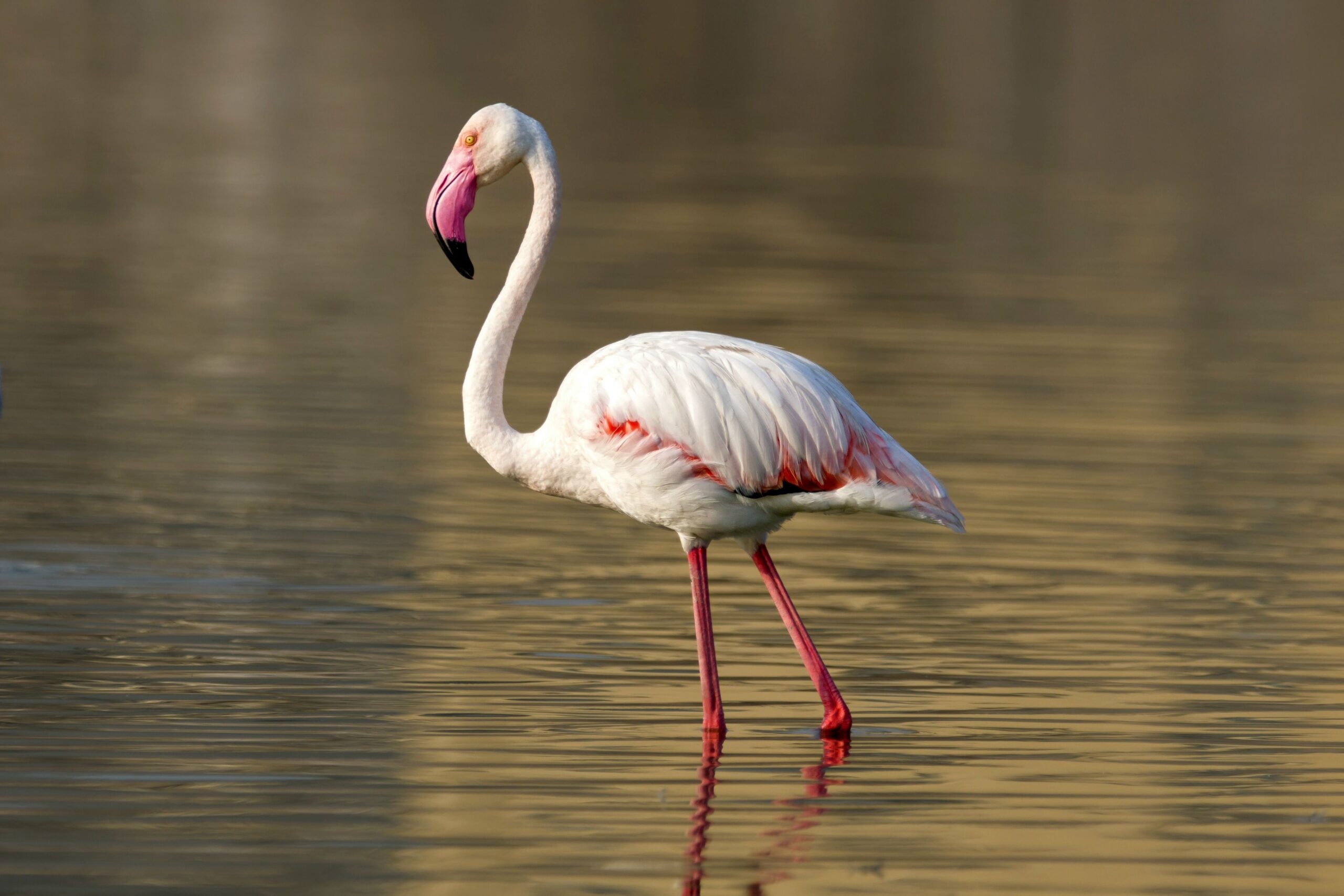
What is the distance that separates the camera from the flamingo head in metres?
7.89

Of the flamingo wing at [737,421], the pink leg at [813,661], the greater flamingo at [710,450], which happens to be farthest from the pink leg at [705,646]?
the flamingo wing at [737,421]

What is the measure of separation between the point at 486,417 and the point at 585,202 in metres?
18.2

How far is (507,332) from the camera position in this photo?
310 inches

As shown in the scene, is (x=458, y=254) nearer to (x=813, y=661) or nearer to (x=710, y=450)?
(x=710, y=450)

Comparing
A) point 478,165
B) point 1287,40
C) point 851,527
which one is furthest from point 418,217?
point 1287,40

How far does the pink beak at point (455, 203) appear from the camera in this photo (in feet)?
26.0

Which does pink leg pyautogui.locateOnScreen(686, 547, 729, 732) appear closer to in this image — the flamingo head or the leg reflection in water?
the leg reflection in water

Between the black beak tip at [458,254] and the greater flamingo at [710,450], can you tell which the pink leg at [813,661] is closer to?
the greater flamingo at [710,450]

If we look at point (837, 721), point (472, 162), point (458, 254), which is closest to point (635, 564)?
point (458, 254)

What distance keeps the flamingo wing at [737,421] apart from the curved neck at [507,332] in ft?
1.05

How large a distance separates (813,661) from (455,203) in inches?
76.2

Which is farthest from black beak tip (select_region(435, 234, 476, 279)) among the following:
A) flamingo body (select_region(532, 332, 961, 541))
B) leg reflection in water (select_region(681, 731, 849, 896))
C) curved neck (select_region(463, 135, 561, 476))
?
leg reflection in water (select_region(681, 731, 849, 896))

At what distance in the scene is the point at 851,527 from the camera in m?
11.2

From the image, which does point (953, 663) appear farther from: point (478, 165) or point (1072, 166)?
point (1072, 166)
